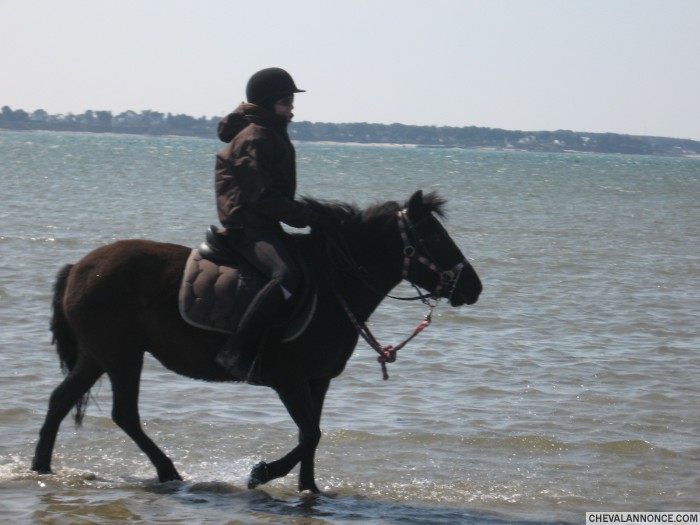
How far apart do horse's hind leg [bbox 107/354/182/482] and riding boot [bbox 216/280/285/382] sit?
67 cm

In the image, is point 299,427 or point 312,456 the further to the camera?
point 312,456

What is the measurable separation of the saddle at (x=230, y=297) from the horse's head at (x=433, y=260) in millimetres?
664

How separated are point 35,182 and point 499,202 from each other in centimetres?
1935

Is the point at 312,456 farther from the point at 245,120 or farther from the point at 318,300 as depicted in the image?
the point at 245,120

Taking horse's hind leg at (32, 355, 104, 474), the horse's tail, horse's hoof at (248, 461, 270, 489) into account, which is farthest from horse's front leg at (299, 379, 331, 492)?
the horse's tail

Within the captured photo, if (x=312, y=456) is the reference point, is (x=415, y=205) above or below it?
above

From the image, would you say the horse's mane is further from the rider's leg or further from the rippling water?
the rippling water

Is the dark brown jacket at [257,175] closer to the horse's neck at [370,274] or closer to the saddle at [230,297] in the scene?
the saddle at [230,297]

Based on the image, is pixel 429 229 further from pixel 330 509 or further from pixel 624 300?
pixel 624 300

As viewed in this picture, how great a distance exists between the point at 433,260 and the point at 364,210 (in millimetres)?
563

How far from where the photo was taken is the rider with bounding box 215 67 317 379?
7.18m

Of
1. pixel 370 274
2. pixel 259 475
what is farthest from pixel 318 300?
pixel 259 475

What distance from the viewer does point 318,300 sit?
7.36 metres

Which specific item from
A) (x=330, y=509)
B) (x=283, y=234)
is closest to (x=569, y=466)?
(x=330, y=509)
